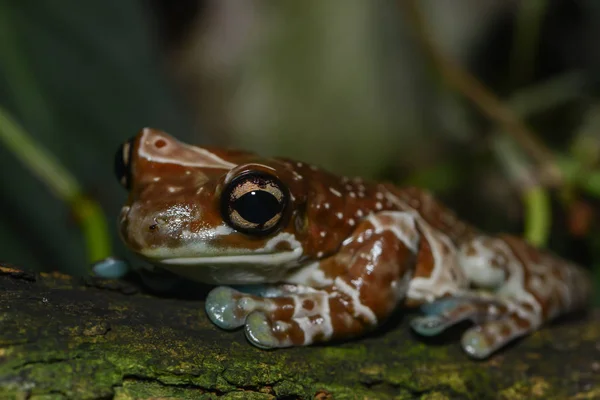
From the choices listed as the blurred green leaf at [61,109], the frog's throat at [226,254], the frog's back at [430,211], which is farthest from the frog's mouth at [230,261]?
the blurred green leaf at [61,109]

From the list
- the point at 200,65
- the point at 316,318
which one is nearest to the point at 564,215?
the point at 316,318

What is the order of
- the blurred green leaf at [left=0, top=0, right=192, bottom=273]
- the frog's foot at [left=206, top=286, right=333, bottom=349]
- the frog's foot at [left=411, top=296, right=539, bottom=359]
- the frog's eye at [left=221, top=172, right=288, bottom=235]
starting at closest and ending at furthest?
the frog's eye at [left=221, top=172, right=288, bottom=235] < the frog's foot at [left=206, top=286, right=333, bottom=349] < the frog's foot at [left=411, top=296, right=539, bottom=359] < the blurred green leaf at [left=0, top=0, right=192, bottom=273]

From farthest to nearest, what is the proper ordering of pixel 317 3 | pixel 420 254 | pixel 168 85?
pixel 317 3 → pixel 168 85 → pixel 420 254

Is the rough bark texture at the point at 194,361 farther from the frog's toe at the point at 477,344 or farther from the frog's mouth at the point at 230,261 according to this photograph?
the frog's mouth at the point at 230,261

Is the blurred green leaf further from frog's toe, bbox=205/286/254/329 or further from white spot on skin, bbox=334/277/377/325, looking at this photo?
white spot on skin, bbox=334/277/377/325

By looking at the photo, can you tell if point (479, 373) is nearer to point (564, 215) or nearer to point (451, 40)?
point (564, 215)

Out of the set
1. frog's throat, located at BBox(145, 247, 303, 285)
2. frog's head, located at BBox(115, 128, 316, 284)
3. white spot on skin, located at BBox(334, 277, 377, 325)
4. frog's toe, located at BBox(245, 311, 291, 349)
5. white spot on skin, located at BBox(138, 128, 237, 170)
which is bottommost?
frog's toe, located at BBox(245, 311, 291, 349)

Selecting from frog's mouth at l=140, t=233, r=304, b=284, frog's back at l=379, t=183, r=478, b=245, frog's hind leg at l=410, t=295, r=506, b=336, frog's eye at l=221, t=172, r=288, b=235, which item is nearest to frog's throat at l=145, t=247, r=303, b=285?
frog's mouth at l=140, t=233, r=304, b=284
